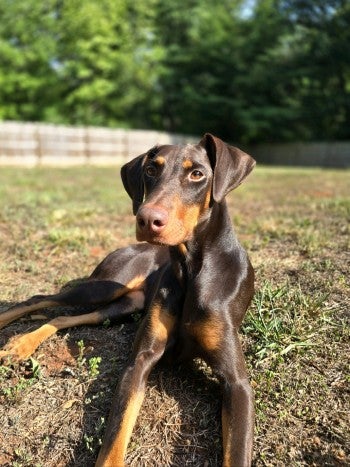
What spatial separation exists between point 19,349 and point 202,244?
1473 millimetres

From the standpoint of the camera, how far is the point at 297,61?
30125 millimetres

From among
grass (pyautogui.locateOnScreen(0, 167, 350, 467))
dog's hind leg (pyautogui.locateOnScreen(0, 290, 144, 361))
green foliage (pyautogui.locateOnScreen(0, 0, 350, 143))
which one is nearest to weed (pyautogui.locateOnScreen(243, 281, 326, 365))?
grass (pyautogui.locateOnScreen(0, 167, 350, 467))

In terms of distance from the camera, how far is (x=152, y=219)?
8.63ft

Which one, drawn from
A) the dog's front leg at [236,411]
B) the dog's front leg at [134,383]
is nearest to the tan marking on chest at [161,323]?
the dog's front leg at [134,383]

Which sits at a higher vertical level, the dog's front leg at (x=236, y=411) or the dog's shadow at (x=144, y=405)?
the dog's front leg at (x=236, y=411)

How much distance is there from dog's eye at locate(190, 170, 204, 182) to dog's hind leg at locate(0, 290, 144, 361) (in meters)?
1.44

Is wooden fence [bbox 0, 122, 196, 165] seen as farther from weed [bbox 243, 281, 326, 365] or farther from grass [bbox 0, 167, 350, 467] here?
weed [bbox 243, 281, 326, 365]

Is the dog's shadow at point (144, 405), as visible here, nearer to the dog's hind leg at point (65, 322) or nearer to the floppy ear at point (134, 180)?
the dog's hind leg at point (65, 322)

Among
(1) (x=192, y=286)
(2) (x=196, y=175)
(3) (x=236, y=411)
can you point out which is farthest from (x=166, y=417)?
(2) (x=196, y=175)

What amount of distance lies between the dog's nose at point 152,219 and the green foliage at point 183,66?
84.3 feet

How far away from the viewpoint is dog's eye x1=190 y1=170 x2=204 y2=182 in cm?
306

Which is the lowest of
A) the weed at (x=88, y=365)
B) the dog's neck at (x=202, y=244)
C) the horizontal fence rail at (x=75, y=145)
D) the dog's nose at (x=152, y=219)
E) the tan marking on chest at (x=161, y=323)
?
the horizontal fence rail at (x=75, y=145)

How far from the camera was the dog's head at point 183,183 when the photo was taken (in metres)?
2.71

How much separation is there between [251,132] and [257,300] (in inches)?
1239
